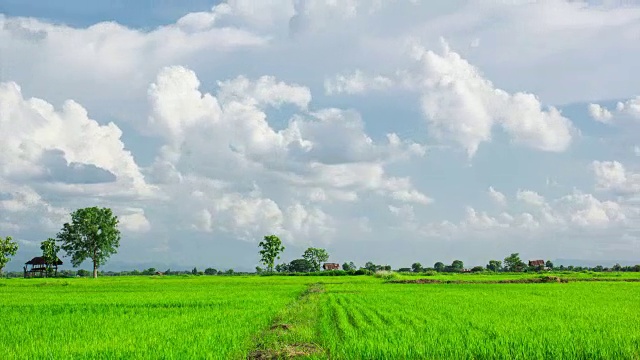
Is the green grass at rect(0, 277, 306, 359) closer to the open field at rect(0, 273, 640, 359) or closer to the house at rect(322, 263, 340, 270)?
the open field at rect(0, 273, 640, 359)

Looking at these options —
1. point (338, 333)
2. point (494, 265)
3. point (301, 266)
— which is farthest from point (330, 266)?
point (338, 333)

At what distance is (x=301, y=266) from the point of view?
153875mm

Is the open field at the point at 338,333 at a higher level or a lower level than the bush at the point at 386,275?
higher

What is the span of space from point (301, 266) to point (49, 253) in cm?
6953

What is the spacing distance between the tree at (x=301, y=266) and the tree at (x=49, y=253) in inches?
2577

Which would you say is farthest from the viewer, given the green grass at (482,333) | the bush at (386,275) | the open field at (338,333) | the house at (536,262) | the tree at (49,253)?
the house at (536,262)

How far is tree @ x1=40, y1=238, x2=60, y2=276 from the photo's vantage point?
101 m

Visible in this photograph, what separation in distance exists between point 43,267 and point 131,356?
103m

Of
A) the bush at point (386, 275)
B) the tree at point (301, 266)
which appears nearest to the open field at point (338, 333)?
the bush at point (386, 275)

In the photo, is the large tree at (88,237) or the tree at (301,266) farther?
the tree at (301,266)

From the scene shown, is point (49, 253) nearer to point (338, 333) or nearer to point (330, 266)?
point (330, 266)

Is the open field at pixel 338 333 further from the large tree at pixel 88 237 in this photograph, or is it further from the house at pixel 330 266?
the house at pixel 330 266

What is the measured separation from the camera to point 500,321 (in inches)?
673

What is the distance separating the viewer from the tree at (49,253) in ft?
333
